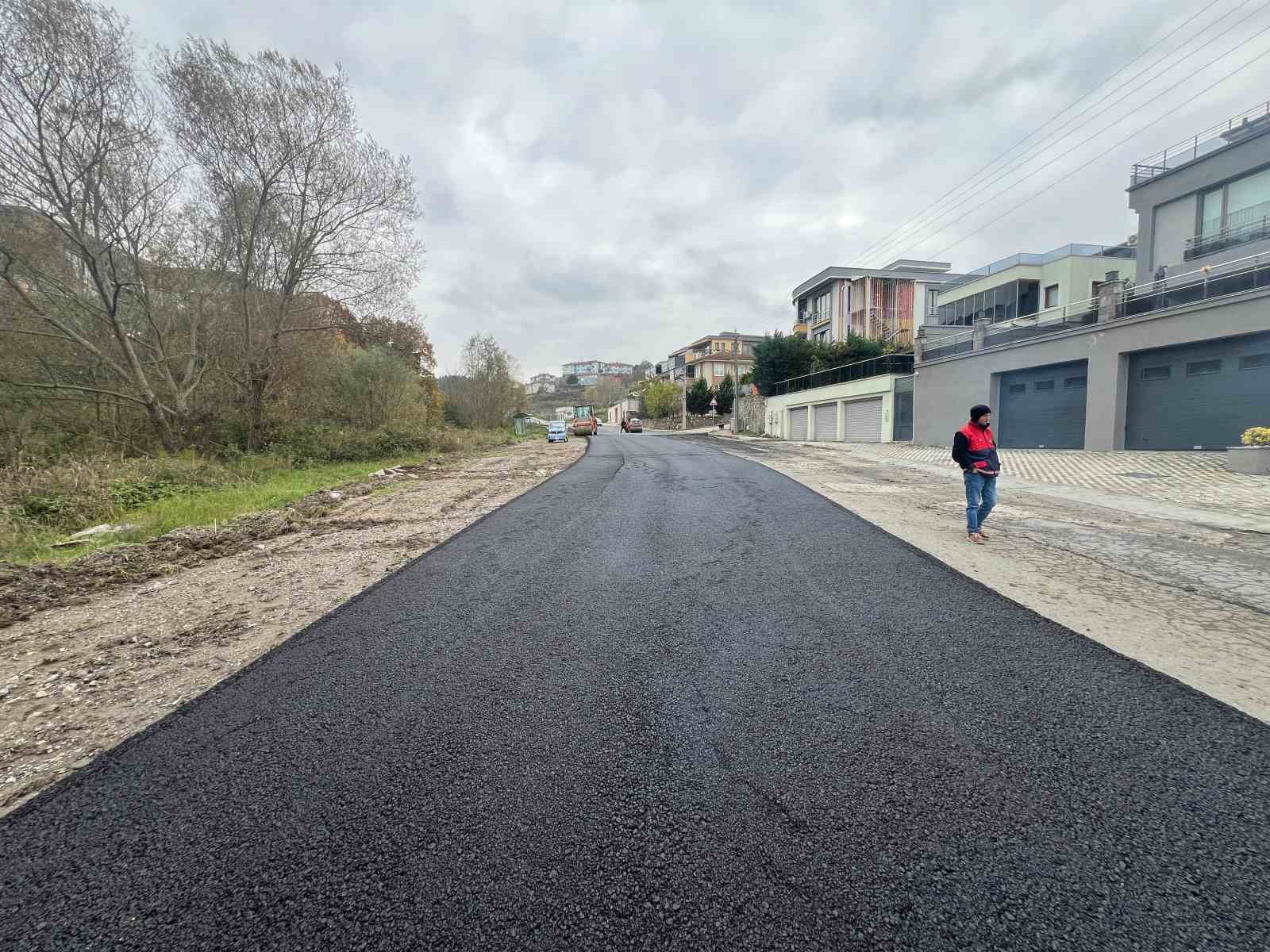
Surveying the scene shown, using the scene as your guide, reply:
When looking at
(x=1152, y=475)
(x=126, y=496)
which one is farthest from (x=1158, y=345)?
(x=126, y=496)

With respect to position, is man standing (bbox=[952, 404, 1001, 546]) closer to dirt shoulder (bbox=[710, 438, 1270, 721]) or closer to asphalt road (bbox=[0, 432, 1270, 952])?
dirt shoulder (bbox=[710, 438, 1270, 721])

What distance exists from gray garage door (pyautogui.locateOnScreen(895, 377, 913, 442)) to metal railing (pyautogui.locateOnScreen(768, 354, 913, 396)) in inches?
25.8

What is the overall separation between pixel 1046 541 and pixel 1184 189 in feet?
72.0

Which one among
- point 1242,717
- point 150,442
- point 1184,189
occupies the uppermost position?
point 1184,189

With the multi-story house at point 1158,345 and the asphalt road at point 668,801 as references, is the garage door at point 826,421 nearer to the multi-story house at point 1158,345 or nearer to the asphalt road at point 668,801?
the multi-story house at point 1158,345

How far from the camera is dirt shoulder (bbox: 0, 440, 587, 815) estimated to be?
9.42 feet

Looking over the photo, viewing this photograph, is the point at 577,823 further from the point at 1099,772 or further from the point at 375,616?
the point at 375,616

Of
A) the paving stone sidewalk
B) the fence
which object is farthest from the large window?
the fence

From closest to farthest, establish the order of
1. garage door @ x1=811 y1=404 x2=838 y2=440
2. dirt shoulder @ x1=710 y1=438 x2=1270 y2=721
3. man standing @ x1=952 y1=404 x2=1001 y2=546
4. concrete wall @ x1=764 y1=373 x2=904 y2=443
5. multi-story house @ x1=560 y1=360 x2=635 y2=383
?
1. dirt shoulder @ x1=710 y1=438 x2=1270 y2=721
2. man standing @ x1=952 y1=404 x2=1001 y2=546
3. concrete wall @ x1=764 y1=373 x2=904 y2=443
4. garage door @ x1=811 y1=404 x2=838 y2=440
5. multi-story house @ x1=560 y1=360 x2=635 y2=383

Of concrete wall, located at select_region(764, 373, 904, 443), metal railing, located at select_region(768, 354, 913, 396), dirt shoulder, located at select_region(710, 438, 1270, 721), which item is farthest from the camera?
concrete wall, located at select_region(764, 373, 904, 443)

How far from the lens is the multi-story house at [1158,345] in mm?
13359

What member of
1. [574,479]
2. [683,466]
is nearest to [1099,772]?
[574,479]

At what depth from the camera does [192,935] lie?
162 cm

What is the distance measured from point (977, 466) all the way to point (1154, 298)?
45.0 feet
